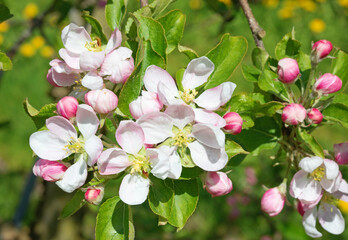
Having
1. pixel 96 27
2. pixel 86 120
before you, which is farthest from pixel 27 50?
pixel 86 120

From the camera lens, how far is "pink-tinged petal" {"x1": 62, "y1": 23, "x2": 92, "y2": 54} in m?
1.20

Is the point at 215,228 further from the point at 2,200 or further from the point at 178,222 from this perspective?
the point at 178,222

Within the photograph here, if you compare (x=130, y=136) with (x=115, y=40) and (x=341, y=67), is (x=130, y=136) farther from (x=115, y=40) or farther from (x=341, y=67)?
(x=341, y=67)

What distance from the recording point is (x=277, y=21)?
206 inches

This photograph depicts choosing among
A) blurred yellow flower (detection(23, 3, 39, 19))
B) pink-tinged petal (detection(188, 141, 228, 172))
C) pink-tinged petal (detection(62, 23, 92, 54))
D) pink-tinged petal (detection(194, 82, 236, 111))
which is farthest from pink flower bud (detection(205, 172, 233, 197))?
blurred yellow flower (detection(23, 3, 39, 19))

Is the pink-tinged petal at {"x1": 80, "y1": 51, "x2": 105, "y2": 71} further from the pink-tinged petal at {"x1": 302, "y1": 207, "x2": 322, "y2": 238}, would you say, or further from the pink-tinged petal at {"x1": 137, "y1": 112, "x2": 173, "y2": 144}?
the pink-tinged petal at {"x1": 302, "y1": 207, "x2": 322, "y2": 238}

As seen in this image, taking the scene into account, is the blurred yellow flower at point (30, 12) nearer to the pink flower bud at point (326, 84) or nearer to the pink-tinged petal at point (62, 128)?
the pink-tinged petal at point (62, 128)

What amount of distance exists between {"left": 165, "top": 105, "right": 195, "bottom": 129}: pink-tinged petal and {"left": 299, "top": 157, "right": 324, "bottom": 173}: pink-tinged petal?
346 millimetres

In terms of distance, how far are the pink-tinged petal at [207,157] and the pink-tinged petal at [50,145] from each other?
343 millimetres

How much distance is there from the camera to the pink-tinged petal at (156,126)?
1036 millimetres

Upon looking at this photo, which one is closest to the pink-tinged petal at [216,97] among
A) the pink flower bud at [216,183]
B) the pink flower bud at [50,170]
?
the pink flower bud at [216,183]

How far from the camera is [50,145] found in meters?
1.15

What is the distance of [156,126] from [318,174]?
1.66 feet

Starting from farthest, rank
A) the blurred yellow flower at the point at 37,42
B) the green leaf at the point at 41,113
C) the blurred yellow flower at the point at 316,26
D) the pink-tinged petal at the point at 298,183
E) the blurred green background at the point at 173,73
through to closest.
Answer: the blurred yellow flower at the point at 316,26 < the blurred yellow flower at the point at 37,42 < the blurred green background at the point at 173,73 < the pink-tinged petal at the point at 298,183 < the green leaf at the point at 41,113
